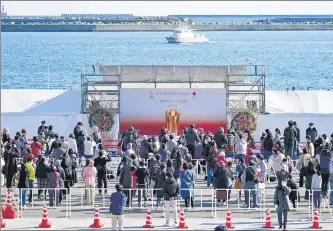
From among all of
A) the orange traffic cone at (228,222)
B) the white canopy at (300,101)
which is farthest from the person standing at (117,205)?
the white canopy at (300,101)

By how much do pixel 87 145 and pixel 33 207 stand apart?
544 centimetres

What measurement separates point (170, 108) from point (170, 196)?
14.5m

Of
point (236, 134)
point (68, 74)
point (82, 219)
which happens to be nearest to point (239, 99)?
point (236, 134)

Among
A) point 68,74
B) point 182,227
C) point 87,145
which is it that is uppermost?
point 68,74

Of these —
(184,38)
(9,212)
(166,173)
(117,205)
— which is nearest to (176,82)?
(166,173)

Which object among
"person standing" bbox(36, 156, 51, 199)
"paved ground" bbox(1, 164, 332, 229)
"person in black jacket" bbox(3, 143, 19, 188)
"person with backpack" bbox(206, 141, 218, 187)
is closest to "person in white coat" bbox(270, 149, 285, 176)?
"paved ground" bbox(1, 164, 332, 229)

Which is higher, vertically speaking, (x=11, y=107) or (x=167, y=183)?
(x=11, y=107)

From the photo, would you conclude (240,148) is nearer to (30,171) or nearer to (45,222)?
(30,171)

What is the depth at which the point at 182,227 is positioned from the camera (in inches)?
953

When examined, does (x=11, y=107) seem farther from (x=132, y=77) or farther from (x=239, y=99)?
(x=239, y=99)

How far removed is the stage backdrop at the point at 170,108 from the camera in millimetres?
38938

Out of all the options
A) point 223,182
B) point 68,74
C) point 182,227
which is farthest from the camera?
point 68,74

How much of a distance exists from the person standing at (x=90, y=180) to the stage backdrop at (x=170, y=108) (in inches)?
466

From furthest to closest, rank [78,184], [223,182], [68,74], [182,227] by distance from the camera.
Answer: [68,74]
[78,184]
[223,182]
[182,227]
